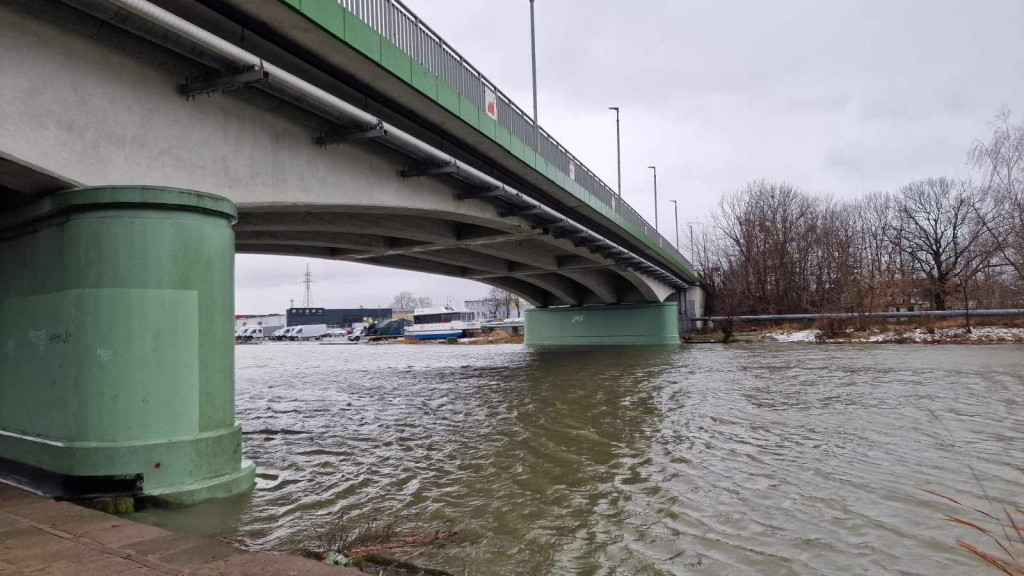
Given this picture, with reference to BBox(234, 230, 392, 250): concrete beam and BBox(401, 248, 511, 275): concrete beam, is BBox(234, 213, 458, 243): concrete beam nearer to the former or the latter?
BBox(234, 230, 392, 250): concrete beam

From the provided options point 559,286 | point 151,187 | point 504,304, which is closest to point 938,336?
point 559,286

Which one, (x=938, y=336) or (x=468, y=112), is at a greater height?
(x=468, y=112)

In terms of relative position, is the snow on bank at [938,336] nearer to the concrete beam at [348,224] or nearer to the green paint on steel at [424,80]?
the concrete beam at [348,224]

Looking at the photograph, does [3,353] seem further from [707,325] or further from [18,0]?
[707,325]

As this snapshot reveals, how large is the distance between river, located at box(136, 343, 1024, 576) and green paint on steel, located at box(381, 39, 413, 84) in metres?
5.48

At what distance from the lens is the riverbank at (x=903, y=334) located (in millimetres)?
31391

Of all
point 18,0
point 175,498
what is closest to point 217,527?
point 175,498

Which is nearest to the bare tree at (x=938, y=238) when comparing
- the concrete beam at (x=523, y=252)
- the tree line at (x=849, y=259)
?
the tree line at (x=849, y=259)

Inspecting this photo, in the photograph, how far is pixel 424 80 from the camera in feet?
32.6

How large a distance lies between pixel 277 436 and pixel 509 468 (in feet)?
15.8

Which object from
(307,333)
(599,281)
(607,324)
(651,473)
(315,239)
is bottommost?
(651,473)

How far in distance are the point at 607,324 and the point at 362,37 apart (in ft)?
107

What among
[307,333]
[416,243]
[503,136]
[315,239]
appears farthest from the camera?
[307,333]

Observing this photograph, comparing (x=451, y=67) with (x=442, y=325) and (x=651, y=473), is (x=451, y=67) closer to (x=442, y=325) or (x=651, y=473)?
(x=651, y=473)
